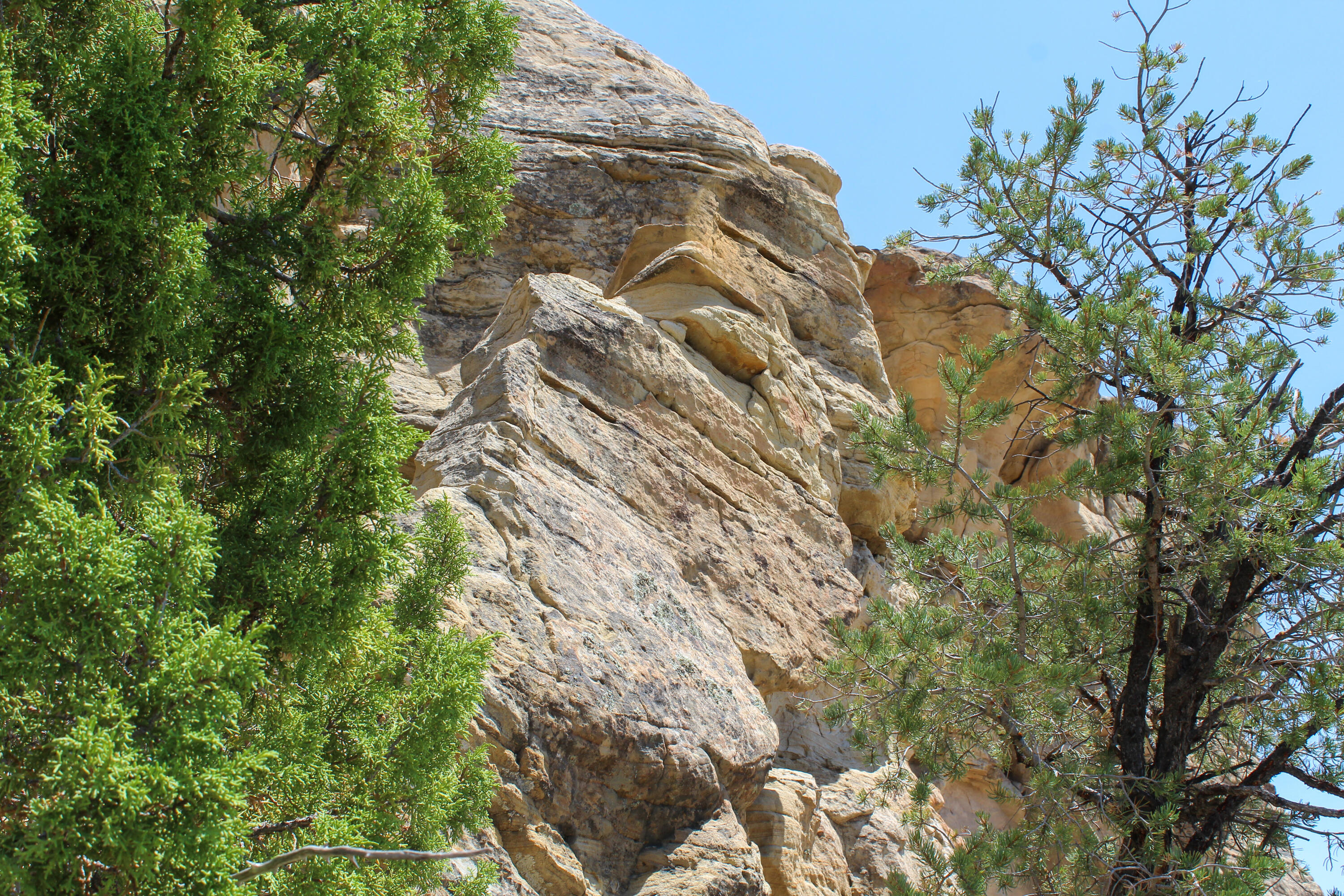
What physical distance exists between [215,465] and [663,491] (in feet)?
15.5

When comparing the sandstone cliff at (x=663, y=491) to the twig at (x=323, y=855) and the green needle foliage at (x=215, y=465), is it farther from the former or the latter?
the twig at (x=323, y=855)

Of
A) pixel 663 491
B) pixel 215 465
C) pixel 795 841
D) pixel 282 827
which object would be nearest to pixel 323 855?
pixel 282 827

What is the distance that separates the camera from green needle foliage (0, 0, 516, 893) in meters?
3.88

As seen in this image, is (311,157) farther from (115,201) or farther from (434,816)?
(434,816)

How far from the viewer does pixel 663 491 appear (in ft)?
31.8

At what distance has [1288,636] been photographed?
6.99m

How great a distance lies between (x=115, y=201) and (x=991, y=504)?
17.3 feet

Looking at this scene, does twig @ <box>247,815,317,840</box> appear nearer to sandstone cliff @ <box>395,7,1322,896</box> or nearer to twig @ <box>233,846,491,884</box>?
twig @ <box>233,846,491,884</box>

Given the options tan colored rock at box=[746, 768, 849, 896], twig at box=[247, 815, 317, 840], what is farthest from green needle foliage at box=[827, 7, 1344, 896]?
twig at box=[247, 815, 317, 840]

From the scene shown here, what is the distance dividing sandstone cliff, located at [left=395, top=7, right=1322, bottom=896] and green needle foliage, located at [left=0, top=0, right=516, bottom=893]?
1.37 meters

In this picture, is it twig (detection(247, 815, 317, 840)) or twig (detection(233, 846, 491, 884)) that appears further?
twig (detection(247, 815, 317, 840))

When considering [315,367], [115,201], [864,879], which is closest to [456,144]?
[315,367]

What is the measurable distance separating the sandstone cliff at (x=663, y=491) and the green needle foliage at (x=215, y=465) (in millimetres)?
1370

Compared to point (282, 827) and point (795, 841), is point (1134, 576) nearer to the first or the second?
point (795, 841)
